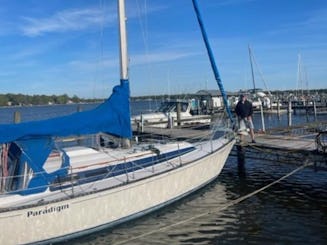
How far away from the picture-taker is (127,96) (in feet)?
48.3

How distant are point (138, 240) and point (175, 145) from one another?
5648 mm

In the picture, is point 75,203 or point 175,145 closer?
point 75,203

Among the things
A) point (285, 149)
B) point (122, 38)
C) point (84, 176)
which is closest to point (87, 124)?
point (84, 176)

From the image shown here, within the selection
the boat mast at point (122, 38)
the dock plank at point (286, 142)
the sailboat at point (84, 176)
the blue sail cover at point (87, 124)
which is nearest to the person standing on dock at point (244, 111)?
the dock plank at point (286, 142)

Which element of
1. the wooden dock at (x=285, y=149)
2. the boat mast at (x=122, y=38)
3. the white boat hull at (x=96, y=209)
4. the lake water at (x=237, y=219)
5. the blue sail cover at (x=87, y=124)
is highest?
the boat mast at (x=122, y=38)

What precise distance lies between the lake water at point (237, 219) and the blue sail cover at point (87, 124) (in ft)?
9.77

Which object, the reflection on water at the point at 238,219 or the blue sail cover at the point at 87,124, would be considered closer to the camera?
the blue sail cover at the point at 87,124

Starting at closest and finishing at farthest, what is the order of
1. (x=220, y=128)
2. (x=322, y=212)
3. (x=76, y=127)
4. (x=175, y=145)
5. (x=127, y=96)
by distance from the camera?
(x=76, y=127)
(x=322, y=212)
(x=127, y=96)
(x=175, y=145)
(x=220, y=128)

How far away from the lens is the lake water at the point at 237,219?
1173 cm

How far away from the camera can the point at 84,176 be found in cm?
1316

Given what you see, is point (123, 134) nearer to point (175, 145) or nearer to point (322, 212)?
point (175, 145)

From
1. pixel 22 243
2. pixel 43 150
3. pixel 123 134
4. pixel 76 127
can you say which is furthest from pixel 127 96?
pixel 22 243

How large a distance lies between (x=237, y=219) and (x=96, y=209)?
4313 millimetres

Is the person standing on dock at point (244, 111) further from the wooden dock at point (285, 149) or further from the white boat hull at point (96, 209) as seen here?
the white boat hull at point (96, 209)
